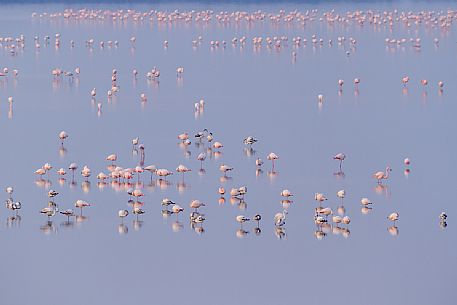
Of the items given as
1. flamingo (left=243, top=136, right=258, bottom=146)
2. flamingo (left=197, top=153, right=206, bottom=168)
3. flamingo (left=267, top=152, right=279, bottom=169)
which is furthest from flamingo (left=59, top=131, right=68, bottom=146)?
flamingo (left=267, top=152, right=279, bottom=169)

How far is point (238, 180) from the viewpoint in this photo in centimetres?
2141

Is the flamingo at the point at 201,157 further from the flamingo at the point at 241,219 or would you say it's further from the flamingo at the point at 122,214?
the flamingo at the point at 241,219

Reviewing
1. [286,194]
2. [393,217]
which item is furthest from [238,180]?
[393,217]

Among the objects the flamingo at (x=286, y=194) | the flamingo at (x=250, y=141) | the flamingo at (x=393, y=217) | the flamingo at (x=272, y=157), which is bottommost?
the flamingo at (x=393, y=217)

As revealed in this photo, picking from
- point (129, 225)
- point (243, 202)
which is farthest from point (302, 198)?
point (129, 225)

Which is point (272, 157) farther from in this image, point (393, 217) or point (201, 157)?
point (393, 217)

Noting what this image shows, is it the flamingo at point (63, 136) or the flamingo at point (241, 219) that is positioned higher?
the flamingo at point (63, 136)

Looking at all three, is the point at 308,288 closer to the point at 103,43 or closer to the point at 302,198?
the point at 302,198

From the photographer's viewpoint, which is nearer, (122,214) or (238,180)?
(122,214)

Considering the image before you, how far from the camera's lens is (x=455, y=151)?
23.8 metres

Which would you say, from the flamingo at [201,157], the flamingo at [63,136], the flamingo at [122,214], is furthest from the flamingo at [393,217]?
the flamingo at [63,136]

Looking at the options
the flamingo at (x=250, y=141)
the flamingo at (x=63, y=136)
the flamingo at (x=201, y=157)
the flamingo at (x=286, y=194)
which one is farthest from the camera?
the flamingo at (x=63, y=136)

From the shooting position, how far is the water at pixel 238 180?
16.6 meters

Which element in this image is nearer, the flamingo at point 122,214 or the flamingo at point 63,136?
the flamingo at point 122,214
